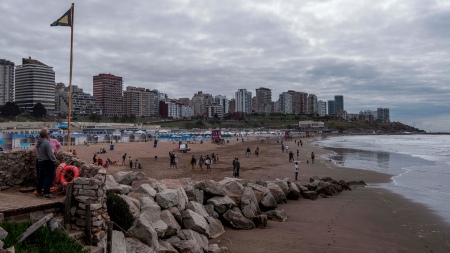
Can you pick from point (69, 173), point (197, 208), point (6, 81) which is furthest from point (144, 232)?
point (6, 81)

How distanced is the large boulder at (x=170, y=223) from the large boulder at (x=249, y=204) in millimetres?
3458

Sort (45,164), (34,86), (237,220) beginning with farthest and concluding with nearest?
1. (34,86)
2. (237,220)
3. (45,164)

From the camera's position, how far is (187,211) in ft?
34.7

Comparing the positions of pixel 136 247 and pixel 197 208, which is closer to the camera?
pixel 136 247

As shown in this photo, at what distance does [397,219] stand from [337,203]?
3126 mm

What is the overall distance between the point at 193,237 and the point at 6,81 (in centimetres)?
15955

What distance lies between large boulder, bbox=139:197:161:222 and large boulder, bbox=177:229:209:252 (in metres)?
0.81

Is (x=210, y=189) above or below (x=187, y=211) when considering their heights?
above

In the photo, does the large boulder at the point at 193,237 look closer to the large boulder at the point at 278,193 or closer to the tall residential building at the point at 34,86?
the large boulder at the point at 278,193

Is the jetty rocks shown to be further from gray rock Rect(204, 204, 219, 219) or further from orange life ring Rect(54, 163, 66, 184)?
orange life ring Rect(54, 163, 66, 184)

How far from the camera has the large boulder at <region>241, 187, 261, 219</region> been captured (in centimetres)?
1271

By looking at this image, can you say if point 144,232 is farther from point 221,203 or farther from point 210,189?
point 210,189

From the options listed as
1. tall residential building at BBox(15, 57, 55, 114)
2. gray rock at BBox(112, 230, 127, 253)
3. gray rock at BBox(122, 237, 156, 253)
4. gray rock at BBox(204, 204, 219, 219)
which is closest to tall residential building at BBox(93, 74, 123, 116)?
tall residential building at BBox(15, 57, 55, 114)

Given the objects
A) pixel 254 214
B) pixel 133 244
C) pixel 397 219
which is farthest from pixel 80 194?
pixel 397 219
